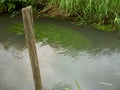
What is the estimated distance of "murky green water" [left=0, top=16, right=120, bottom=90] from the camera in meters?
3.92

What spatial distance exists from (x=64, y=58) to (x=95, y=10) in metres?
1.73

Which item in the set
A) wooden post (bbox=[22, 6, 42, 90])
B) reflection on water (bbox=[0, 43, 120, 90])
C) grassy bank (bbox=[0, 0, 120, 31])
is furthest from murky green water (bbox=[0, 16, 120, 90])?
wooden post (bbox=[22, 6, 42, 90])

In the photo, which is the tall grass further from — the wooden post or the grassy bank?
the wooden post

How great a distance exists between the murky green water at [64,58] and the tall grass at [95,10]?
30 centimetres

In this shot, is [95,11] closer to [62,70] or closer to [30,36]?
[62,70]

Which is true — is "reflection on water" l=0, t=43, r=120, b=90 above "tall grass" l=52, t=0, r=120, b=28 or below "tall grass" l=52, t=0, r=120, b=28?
below

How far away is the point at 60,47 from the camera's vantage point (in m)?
5.10

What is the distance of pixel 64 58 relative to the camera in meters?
4.65

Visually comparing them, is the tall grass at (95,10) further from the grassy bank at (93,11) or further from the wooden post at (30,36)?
the wooden post at (30,36)

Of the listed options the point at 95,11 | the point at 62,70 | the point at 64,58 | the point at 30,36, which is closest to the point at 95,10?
the point at 95,11

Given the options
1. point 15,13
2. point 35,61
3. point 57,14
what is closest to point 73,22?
point 57,14

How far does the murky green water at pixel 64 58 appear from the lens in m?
3.92

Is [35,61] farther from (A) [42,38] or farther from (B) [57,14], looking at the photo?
(B) [57,14]

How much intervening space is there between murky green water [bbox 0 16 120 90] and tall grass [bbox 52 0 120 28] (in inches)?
12.0
